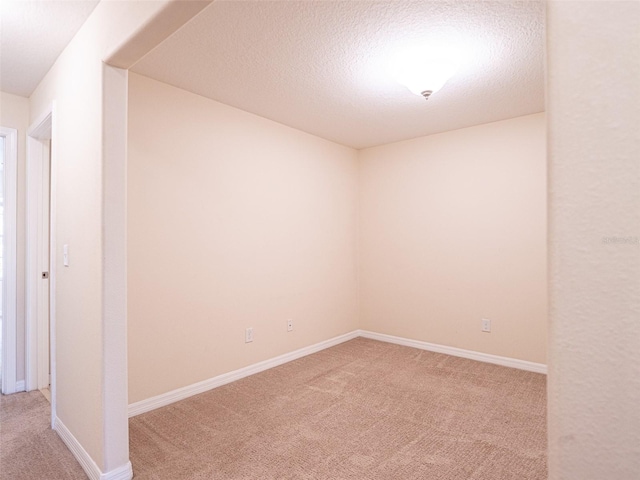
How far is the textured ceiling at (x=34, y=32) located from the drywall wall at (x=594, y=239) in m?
2.20

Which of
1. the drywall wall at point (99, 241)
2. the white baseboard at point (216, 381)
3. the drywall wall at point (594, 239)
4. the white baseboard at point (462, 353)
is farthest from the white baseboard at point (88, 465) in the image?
the white baseboard at point (462, 353)

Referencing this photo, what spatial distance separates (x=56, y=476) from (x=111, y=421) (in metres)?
0.47

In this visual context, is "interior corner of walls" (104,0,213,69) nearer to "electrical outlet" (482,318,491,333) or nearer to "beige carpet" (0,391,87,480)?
"beige carpet" (0,391,87,480)

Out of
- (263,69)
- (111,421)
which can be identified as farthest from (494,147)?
(111,421)

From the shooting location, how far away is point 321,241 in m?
4.09

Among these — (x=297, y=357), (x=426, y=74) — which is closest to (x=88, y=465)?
(x=297, y=357)

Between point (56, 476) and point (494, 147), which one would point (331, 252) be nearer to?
point (494, 147)

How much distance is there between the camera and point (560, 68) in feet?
1.72

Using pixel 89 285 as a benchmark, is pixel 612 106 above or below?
above

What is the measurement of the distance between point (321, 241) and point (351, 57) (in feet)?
7.08

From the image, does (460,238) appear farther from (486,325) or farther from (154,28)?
(154,28)

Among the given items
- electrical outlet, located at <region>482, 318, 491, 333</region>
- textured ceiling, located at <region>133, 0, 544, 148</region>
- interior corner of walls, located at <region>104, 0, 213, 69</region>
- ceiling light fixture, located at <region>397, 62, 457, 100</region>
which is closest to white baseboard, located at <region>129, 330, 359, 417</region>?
electrical outlet, located at <region>482, 318, 491, 333</region>

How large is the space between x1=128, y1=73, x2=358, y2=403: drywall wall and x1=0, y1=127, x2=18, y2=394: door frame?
3.78ft

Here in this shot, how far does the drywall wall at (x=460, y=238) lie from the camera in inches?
132
